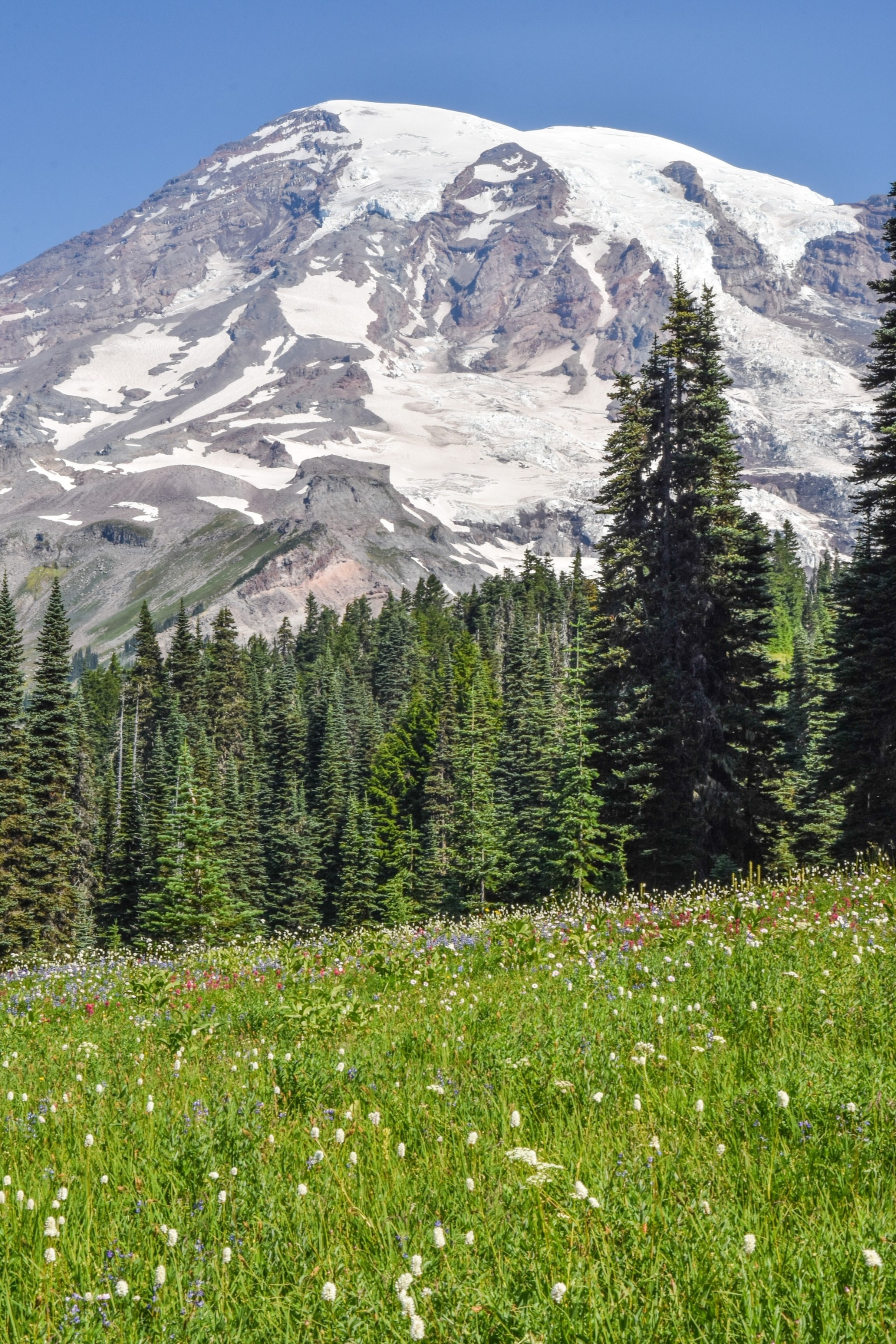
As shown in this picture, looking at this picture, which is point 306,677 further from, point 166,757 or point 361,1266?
point 361,1266

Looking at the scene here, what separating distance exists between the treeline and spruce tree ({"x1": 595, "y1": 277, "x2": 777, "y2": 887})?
0.35 feet

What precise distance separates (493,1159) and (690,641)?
30.1m

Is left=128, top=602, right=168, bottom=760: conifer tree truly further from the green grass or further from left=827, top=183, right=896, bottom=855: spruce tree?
the green grass

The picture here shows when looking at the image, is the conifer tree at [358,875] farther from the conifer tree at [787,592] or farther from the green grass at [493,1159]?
the conifer tree at [787,592]

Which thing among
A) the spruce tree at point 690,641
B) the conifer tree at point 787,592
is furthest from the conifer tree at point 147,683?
the spruce tree at point 690,641

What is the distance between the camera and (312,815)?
86.3 metres

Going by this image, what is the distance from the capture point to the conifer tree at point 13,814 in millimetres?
46844

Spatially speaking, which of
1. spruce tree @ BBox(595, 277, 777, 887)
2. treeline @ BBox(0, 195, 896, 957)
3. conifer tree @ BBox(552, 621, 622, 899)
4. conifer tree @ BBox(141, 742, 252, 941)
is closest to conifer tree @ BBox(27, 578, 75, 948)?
treeline @ BBox(0, 195, 896, 957)

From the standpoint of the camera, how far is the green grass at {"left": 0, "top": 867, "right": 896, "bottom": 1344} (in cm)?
296

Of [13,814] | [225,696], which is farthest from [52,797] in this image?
[225,696]

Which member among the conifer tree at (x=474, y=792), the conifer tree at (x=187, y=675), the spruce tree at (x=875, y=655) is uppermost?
the spruce tree at (x=875, y=655)

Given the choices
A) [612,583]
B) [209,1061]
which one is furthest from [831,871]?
[612,583]

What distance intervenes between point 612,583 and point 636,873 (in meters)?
10.6

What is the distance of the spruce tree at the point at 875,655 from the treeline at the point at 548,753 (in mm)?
109
